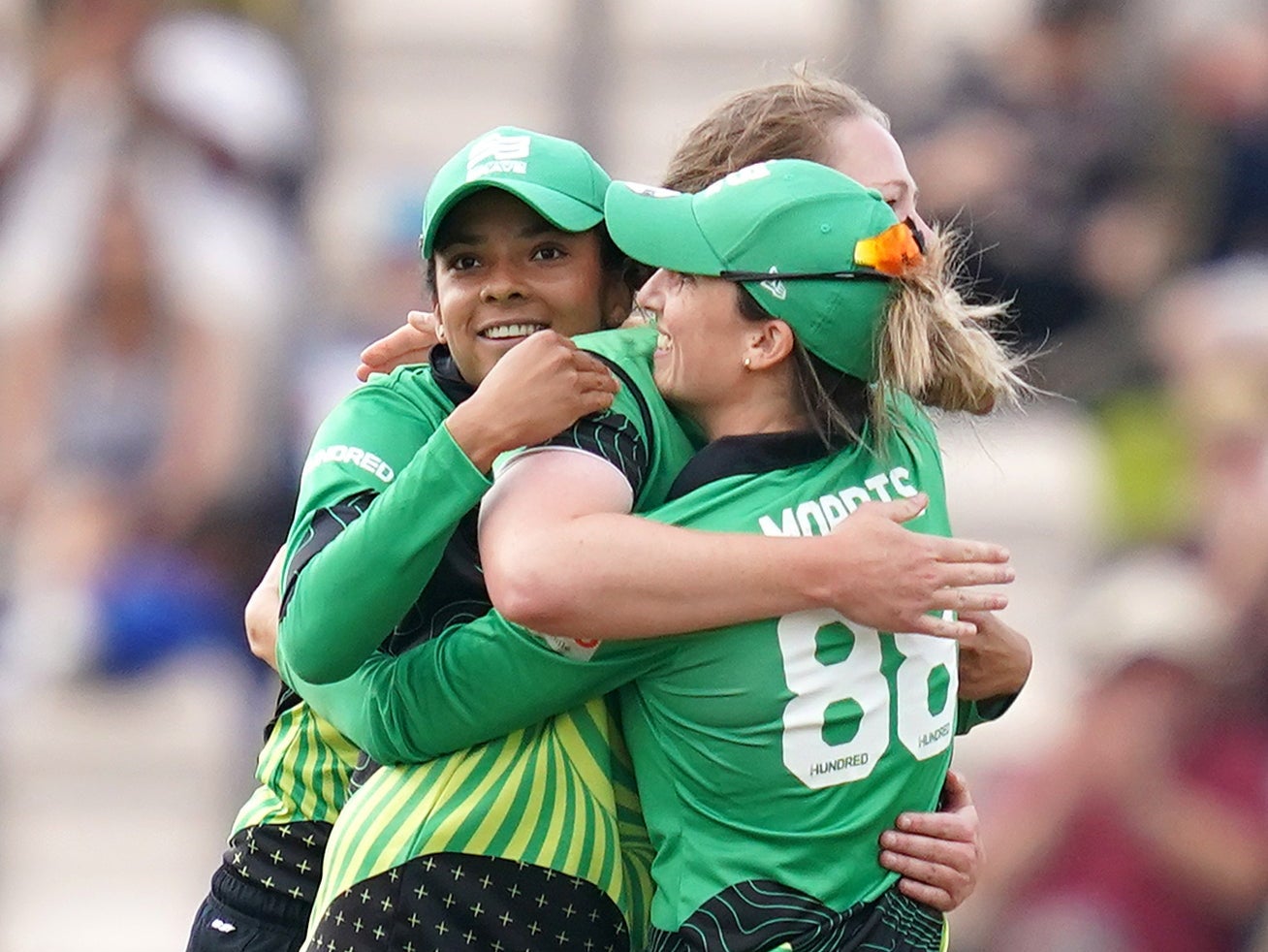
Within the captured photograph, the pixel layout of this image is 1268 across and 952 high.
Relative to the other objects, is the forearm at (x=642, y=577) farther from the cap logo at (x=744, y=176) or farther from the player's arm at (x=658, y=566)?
the cap logo at (x=744, y=176)

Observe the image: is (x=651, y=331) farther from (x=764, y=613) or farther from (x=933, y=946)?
(x=933, y=946)

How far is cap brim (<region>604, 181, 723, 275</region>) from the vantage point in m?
2.58

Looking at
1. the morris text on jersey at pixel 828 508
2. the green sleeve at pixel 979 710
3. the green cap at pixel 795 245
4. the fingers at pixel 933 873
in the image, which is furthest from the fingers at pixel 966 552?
the green sleeve at pixel 979 710

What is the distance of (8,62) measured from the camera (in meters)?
7.15

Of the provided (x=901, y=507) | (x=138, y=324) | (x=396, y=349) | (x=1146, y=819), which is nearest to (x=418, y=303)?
(x=138, y=324)

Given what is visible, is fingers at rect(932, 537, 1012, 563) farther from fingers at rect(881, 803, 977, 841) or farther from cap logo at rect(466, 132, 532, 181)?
cap logo at rect(466, 132, 532, 181)

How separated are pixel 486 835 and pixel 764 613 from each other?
41 cm

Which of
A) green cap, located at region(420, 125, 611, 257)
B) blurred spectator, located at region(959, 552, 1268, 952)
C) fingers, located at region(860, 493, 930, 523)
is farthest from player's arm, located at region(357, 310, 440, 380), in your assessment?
blurred spectator, located at region(959, 552, 1268, 952)

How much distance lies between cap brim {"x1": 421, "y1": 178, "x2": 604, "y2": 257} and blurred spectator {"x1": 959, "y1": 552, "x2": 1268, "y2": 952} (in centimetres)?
358

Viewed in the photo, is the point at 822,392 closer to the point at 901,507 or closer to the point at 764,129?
the point at 901,507

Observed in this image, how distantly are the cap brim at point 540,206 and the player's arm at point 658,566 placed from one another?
1.05 feet

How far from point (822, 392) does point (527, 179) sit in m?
0.43

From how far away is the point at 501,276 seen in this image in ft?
8.98

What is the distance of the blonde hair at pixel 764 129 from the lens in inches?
108
